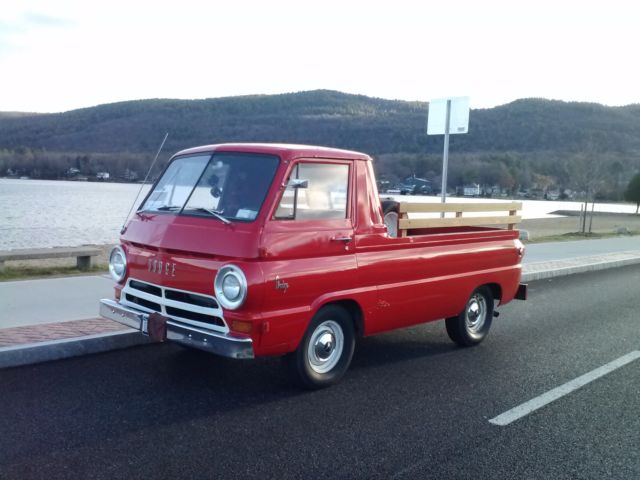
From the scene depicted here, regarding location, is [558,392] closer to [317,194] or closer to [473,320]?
[473,320]

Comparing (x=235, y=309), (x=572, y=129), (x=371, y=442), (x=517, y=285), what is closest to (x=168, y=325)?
(x=235, y=309)

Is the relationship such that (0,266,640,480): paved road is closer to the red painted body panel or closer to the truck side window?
the red painted body panel

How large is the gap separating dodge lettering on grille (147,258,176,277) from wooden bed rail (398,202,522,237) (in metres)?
2.22

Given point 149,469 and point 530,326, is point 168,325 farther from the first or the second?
point 530,326

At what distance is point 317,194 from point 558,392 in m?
2.76

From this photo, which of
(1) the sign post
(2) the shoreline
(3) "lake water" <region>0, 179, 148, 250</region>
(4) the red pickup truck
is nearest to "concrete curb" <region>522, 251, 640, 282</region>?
(1) the sign post

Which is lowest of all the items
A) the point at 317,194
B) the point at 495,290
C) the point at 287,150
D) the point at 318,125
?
the point at 495,290

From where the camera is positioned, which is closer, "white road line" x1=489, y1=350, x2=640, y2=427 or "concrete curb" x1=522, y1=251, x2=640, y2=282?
"white road line" x1=489, y1=350, x2=640, y2=427

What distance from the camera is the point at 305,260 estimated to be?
5.02 meters

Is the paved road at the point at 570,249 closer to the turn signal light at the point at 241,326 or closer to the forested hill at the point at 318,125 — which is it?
the turn signal light at the point at 241,326

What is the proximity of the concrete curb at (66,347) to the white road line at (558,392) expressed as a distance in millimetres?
3655

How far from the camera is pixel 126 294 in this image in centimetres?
547

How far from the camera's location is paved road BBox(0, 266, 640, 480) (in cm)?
392

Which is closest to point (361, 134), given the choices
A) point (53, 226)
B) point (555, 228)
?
point (555, 228)
